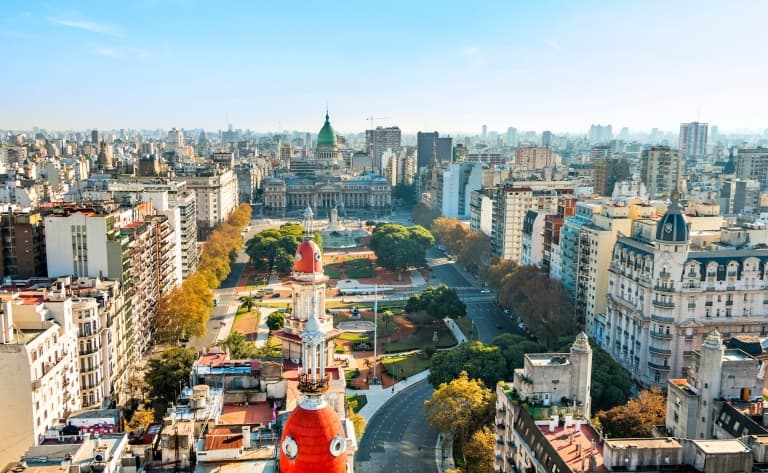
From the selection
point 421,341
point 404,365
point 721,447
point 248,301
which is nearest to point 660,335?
point 404,365

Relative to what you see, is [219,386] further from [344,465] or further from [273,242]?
[273,242]

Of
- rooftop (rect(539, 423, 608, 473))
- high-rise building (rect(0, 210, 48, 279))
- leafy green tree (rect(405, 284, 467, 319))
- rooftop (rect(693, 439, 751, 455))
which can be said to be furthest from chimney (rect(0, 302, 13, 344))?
leafy green tree (rect(405, 284, 467, 319))

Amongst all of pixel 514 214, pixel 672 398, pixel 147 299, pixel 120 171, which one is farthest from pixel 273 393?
pixel 120 171

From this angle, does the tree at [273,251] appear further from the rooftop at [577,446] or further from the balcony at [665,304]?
the rooftop at [577,446]

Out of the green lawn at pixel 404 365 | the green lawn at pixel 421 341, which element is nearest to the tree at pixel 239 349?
the green lawn at pixel 404 365

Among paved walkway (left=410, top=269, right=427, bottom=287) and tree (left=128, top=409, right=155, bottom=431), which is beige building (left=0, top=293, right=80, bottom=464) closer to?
tree (left=128, top=409, right=155, bottom=431)
